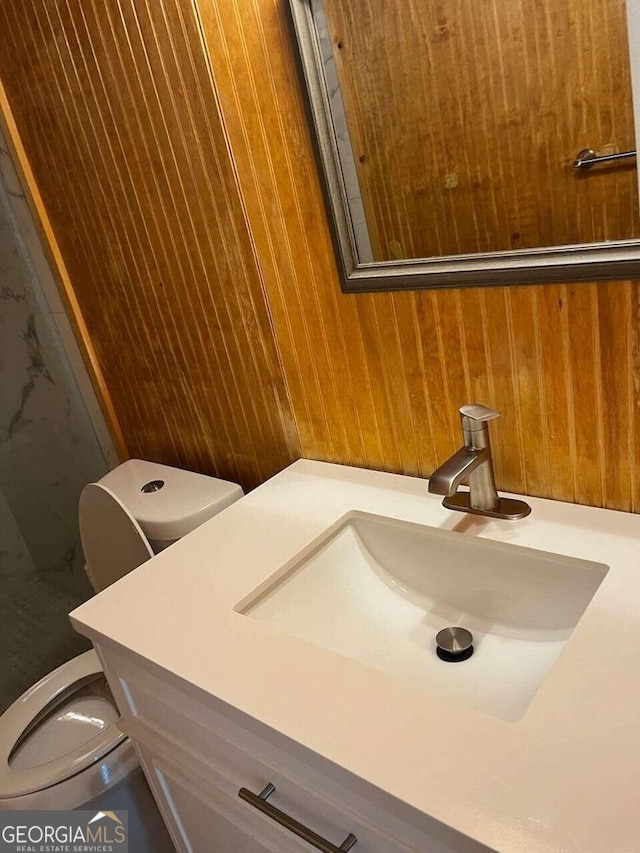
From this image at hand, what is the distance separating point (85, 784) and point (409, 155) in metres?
1.31

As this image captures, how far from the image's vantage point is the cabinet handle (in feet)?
2.29

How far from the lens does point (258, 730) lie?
27.8 inches

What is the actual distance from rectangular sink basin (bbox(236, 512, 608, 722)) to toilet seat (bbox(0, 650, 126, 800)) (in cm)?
68

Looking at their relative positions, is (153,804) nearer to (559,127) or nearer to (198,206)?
Answer: (198,206)

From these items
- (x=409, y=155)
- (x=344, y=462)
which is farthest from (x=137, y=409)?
(x=409, y=155)

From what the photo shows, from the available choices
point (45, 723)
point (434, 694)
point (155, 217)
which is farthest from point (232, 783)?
point (155, 217)

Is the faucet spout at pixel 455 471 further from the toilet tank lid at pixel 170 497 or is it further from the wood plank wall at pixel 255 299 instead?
the toilet tank lid at pixel 170 497

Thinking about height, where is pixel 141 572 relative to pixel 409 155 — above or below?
below

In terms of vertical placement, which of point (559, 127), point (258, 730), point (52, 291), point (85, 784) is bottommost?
point (85, 784)

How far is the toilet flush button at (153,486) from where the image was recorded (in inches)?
57.5

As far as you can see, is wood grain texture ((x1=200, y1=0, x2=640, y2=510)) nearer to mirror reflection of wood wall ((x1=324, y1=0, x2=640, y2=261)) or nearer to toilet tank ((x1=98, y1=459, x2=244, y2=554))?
mirror reflection of wood wall ((x1=324, y1=0, x2=640, y2=261))

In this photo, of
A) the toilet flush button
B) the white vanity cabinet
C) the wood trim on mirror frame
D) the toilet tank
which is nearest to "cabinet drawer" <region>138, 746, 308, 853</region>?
the white vanity cabinet

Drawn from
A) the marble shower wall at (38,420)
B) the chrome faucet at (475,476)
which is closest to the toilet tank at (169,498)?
the marble shower wall at (38,420)

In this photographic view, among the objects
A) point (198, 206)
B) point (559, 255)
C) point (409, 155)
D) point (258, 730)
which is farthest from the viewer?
point (198, 206)
